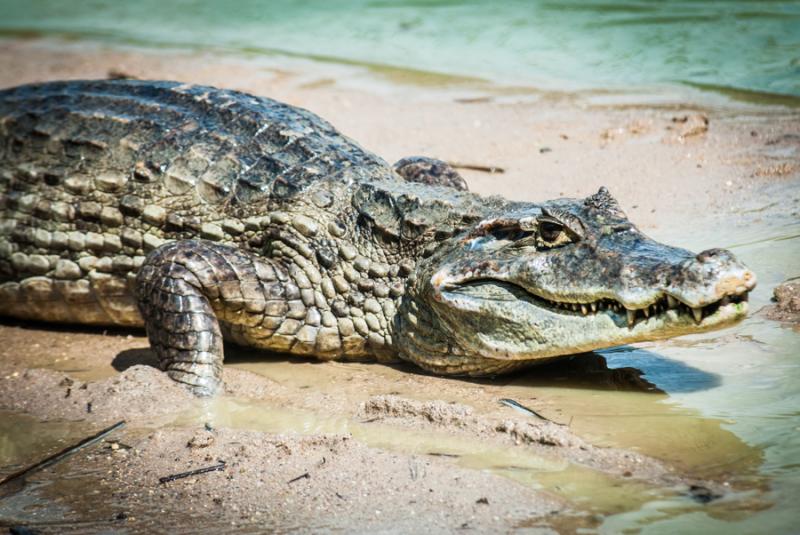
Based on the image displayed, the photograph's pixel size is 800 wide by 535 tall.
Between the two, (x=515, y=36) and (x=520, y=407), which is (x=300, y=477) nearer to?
(x=520, y=407)

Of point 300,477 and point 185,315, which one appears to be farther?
point 185,315

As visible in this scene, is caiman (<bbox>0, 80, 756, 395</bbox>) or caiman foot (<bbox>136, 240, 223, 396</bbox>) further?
caiman foot (<bbox>136, 240, 223, 396</bbox>)

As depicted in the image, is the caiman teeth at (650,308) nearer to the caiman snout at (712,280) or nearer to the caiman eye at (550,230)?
the caiman snout at (712,280)

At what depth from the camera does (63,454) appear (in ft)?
13.4

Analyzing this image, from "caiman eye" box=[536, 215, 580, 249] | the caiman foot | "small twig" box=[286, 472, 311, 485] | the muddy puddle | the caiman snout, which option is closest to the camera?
the muddy puddle

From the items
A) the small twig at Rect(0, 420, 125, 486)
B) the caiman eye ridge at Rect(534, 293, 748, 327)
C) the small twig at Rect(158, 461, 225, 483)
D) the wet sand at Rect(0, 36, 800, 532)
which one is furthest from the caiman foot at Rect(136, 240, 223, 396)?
the caiman eye ridge at Rect(534, 293, 748, 327)

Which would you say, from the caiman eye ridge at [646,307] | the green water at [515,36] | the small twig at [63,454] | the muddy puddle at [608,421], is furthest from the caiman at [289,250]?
the green water at [515,36]

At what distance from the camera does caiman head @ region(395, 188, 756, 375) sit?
3.95 metres

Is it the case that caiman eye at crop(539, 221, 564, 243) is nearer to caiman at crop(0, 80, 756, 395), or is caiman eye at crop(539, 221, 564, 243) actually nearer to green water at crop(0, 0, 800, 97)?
caiman at crop(0, 80, 756, 395)

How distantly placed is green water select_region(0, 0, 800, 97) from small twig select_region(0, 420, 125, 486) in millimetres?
7151

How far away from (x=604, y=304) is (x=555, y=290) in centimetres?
23

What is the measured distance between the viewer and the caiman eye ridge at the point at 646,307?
12.9 ft

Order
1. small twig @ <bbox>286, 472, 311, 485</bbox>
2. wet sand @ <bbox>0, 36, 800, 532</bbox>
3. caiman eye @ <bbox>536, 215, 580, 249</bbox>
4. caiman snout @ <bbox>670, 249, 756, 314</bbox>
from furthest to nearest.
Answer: caiman eye @ <bbox>536, 215, 580, 249</bbox> → caiman snout @ <bbox>670, 249, 756, 314</bbox> → small twig @ <bbox>286, 472, 311, 485</bbox> → wet sand @ <bbox>0, 36, 800, 532</bbox>

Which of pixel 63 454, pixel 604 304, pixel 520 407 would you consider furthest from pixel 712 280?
pixel 63 454
